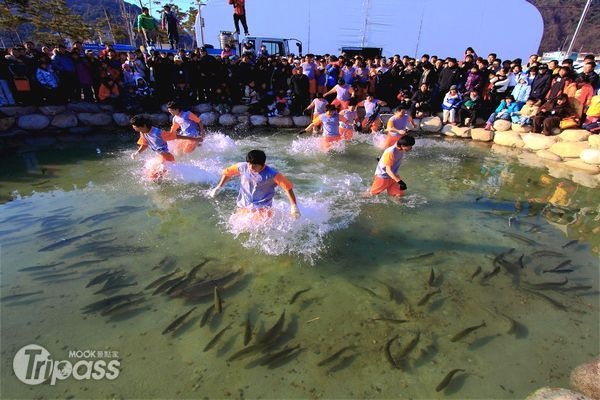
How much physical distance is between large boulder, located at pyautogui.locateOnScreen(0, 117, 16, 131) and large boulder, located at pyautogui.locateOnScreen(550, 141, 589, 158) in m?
16.7

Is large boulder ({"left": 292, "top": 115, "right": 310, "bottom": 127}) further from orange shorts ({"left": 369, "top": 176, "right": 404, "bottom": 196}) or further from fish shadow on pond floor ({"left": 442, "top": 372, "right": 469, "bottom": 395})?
fish shadow on pond floor ({"left": 442, "top": 372, "right": 469, "bottom": 395})

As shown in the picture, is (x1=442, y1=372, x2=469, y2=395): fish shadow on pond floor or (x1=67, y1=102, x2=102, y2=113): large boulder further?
(x1=67, y1=102, x2=102, y2=113): large boulder

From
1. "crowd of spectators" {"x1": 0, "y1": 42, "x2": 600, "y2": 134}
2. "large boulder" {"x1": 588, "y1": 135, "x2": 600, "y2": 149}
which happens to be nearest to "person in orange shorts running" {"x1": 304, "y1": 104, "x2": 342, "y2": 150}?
"crowd of spectators" {"x1": 0, "y1": 42, "x2": 600, "y2": 134}

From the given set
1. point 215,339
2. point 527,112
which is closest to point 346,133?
point 527,112

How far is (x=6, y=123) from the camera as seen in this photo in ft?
36.5

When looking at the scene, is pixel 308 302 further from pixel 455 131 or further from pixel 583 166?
pixel 455 131

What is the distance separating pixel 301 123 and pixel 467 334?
1044cm

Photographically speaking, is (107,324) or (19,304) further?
(19,304)

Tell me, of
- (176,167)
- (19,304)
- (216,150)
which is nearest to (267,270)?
(19,304)

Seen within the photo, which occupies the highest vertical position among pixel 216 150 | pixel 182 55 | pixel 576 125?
pixel 182 55

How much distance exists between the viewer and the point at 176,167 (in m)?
7.98

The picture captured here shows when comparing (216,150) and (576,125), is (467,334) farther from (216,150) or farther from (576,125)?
(576,125)

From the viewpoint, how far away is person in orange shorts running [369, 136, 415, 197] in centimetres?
591

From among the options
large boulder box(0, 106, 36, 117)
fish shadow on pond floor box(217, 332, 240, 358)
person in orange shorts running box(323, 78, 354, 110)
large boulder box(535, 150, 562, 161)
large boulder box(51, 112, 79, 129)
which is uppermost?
person in orange shorts running box(323, 78, 354, 110)
